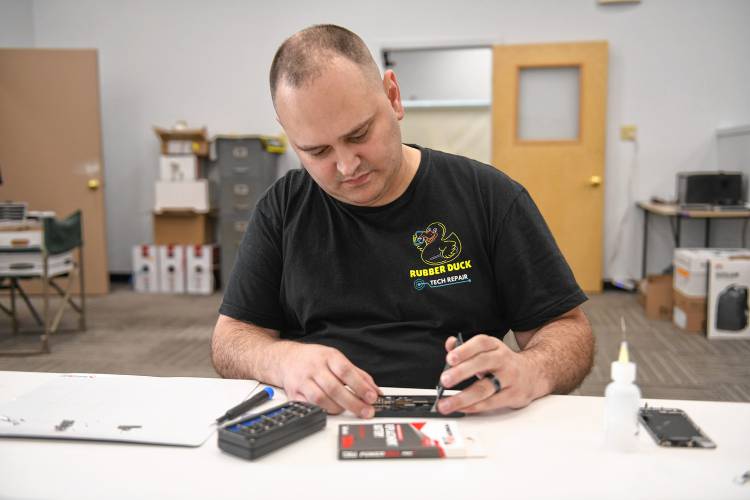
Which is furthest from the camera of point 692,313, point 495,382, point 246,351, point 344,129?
point 692,313

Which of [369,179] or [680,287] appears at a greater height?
[369,179]

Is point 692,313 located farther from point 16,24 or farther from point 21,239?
point 16,24

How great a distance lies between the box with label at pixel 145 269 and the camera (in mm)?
5375

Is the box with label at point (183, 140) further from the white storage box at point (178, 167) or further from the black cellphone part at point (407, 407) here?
the black cellphone part at point (407, 407)

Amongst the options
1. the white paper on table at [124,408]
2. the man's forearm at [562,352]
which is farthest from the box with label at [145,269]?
the man's forearm at [562,352]

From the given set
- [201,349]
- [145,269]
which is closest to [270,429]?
[201,349]

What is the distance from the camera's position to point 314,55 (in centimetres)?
106

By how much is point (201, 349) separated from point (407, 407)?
9.29 feet

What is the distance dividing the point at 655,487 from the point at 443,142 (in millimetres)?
5404

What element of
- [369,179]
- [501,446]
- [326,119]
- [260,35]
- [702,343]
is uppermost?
[260,35]

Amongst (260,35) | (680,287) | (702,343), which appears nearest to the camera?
(702,343)

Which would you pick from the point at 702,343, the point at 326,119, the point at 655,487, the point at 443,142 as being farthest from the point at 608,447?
the point at 443,142

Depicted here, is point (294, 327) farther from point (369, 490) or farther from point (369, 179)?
point (369, 490)

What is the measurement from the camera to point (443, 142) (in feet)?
19.5
